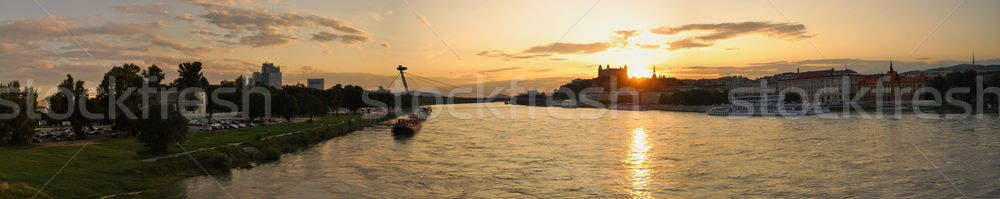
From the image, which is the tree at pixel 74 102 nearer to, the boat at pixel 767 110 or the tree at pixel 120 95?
the tree at pixel 120 95

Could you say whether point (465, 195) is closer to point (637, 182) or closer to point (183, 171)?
point (637, 182)

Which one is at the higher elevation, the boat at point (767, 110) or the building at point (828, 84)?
the building at point (828, 84)

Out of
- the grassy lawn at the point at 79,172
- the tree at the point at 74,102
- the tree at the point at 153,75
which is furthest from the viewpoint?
the tree at the point at 153,75

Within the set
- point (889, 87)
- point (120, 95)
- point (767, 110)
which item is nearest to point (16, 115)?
point (120, 95)

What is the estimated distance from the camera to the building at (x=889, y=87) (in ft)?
394

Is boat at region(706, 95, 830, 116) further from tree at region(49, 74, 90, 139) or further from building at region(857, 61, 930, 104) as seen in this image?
tree at region(49, 74, 90, 139)

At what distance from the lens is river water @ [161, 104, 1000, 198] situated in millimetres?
21859

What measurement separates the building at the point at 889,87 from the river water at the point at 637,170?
9214 centimetres

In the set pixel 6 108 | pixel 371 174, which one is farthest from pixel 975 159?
pixel 6 108

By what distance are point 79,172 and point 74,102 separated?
19.9 metres

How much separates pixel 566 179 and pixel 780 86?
157 metres

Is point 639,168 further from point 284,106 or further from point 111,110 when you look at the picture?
point 284,106

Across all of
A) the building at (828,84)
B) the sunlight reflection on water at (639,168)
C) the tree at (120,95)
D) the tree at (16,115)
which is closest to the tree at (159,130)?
the tree at (16,115)

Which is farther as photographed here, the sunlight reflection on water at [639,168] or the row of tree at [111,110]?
the row of tree at [111,110]
